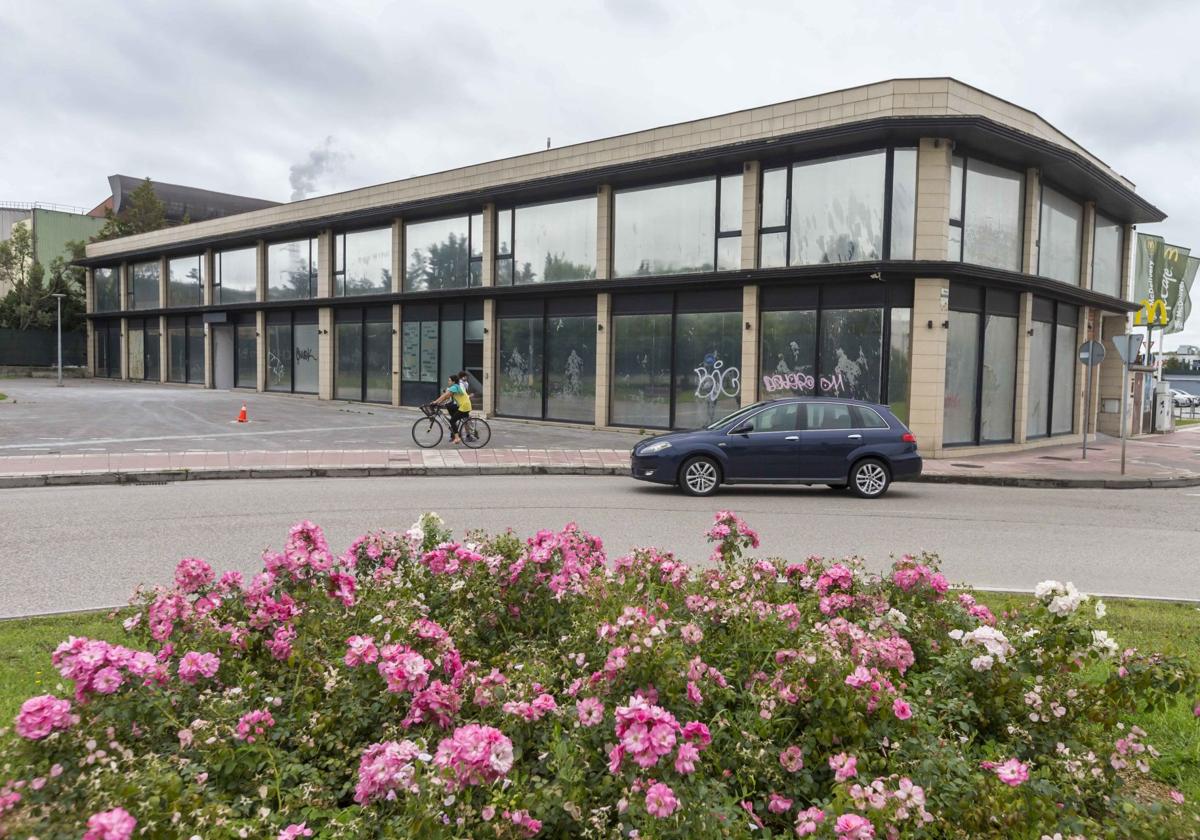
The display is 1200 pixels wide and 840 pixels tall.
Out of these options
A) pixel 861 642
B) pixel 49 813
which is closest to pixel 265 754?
pixel 49 813

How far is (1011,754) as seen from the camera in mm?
3232

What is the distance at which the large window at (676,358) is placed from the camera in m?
20.6

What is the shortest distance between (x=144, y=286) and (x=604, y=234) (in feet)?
103

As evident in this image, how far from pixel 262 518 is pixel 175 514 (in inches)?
43.5

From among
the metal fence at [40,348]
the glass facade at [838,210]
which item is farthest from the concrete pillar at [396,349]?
the metal fence at [40,348]

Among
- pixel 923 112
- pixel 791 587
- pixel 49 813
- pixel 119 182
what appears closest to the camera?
pixel 49 813

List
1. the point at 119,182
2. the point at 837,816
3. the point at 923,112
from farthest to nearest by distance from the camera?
the point at 119,182 < the point at 923,112 < the point at 837,816

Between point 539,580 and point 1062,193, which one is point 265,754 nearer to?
point 539,580

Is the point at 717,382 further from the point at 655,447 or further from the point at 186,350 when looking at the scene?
the point at 186,350

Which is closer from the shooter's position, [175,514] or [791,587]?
[791,587]

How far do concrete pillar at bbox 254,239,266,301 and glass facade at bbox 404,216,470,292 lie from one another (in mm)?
9500

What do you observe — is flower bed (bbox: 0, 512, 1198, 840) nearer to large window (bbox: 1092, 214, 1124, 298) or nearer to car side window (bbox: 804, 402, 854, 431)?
car side window (bbox: 804, 402, 854, 431)

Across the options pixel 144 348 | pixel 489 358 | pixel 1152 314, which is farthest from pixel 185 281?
pixel 1152 314

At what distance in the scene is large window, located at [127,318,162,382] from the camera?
43.3 metres
